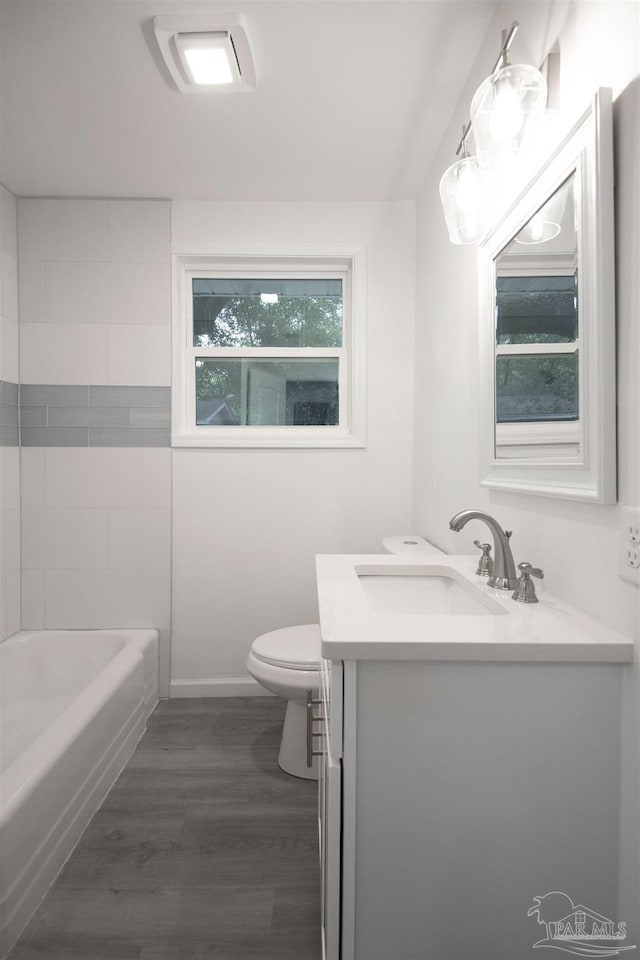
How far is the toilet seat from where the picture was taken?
172 cm

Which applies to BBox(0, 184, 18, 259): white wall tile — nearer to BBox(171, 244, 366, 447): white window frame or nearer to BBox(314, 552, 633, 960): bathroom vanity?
BBox(171, 244, 366, 447): white window frame

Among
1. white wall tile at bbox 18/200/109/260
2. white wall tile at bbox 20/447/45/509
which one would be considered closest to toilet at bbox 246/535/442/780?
white wall tile at bbox 20/447/45/509

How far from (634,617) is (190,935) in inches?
48.9

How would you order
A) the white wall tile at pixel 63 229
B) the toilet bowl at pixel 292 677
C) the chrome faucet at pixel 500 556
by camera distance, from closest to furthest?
the chrome faucet at pixel 500 556 → the toilet bowl at pixel 292 677 → the white wall tile at pixel 63 229

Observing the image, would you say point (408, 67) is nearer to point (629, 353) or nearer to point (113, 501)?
point (629, 353)

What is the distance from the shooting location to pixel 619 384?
0.87 m

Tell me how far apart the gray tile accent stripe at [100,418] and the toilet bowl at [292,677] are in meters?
1.12

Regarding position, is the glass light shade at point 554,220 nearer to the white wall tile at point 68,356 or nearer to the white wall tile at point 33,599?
the white wall tile at point 68,356

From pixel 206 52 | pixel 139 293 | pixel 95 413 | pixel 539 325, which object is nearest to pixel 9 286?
pixel 139 293

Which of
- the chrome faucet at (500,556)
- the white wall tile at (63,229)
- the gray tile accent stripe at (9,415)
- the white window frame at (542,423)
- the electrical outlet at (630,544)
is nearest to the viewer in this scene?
the electrical outlet at (630,544)

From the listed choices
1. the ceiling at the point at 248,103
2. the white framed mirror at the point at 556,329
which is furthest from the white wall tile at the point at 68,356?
the white framed mirror at the point at 556,329

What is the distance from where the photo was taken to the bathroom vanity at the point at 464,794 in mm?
833

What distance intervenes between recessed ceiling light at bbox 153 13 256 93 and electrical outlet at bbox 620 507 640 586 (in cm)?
159

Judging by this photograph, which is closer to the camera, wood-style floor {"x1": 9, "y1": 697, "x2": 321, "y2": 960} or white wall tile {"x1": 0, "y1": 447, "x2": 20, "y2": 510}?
wood-style floor {"x1": 9, "y1": 697, "x2": 321, "y2": 960}
